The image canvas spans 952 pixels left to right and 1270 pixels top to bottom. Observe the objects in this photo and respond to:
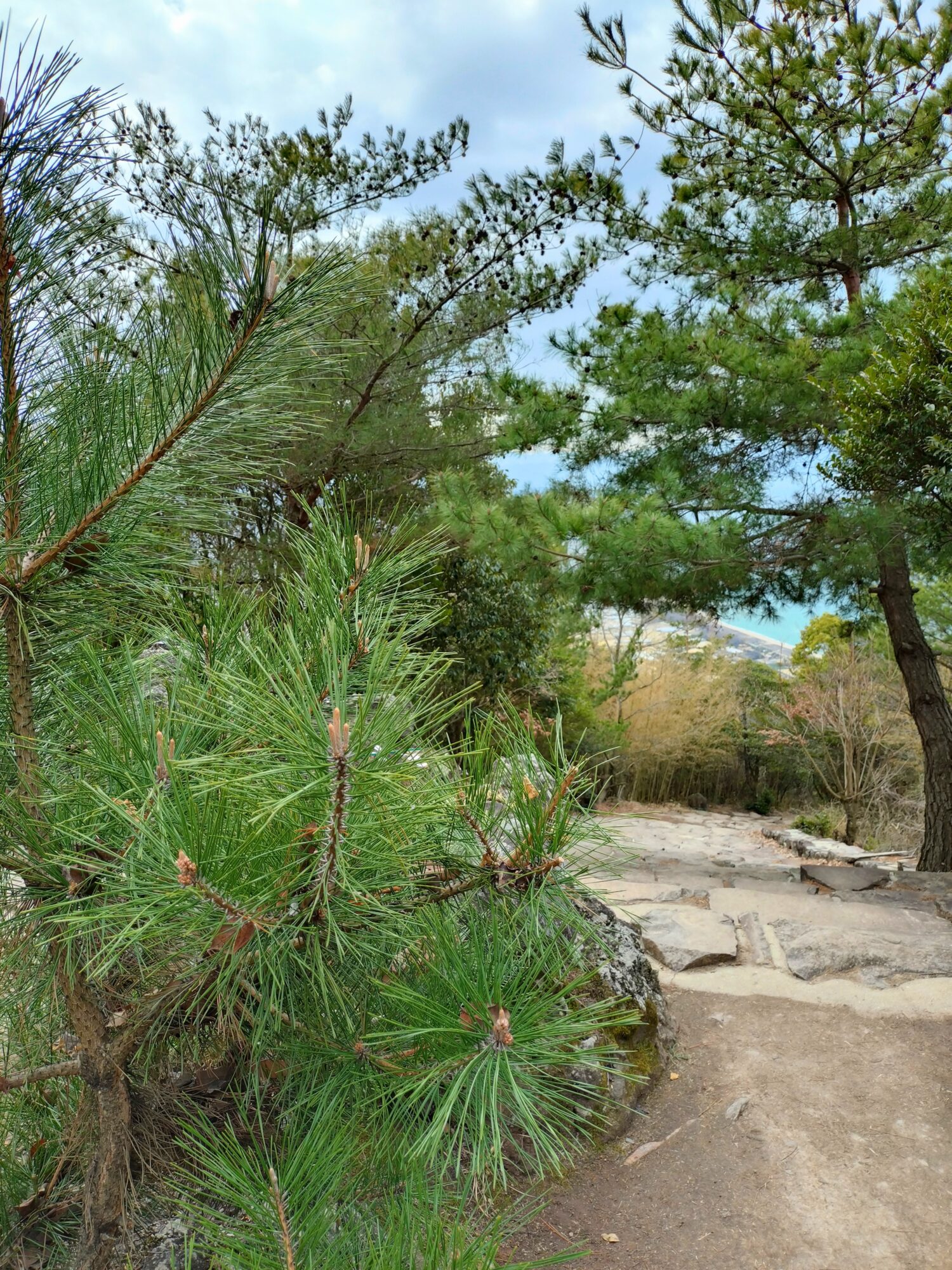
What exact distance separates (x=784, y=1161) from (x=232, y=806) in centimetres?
201

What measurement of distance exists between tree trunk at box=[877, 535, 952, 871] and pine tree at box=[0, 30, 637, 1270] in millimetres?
4793

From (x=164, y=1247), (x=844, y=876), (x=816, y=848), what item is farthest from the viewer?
(x=816, y=848)

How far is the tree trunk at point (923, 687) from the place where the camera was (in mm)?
5188

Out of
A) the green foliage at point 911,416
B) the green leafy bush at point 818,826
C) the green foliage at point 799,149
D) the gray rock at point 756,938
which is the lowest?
the green leafy bush at point 818,826

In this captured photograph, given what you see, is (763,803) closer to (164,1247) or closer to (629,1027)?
(629,1027)

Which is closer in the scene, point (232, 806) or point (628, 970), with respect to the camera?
point (232, 806)

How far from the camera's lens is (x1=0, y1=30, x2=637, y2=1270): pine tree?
816 mm

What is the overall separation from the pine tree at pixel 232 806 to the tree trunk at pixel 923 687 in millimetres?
4793

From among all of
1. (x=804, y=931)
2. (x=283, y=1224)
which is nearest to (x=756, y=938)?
(x=804, y=931)

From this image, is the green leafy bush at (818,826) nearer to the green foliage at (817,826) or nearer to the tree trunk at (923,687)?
the green foliage at (817,826)

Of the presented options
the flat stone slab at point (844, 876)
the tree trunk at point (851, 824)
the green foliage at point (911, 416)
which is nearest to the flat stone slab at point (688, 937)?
the flat stone slab at point (844, 876)

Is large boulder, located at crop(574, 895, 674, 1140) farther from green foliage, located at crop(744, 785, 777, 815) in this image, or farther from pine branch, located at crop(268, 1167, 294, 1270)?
green foliage, located at crop(744, 785, 777, 815)

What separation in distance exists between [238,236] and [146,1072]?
1.08m

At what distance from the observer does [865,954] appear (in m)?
3.28
